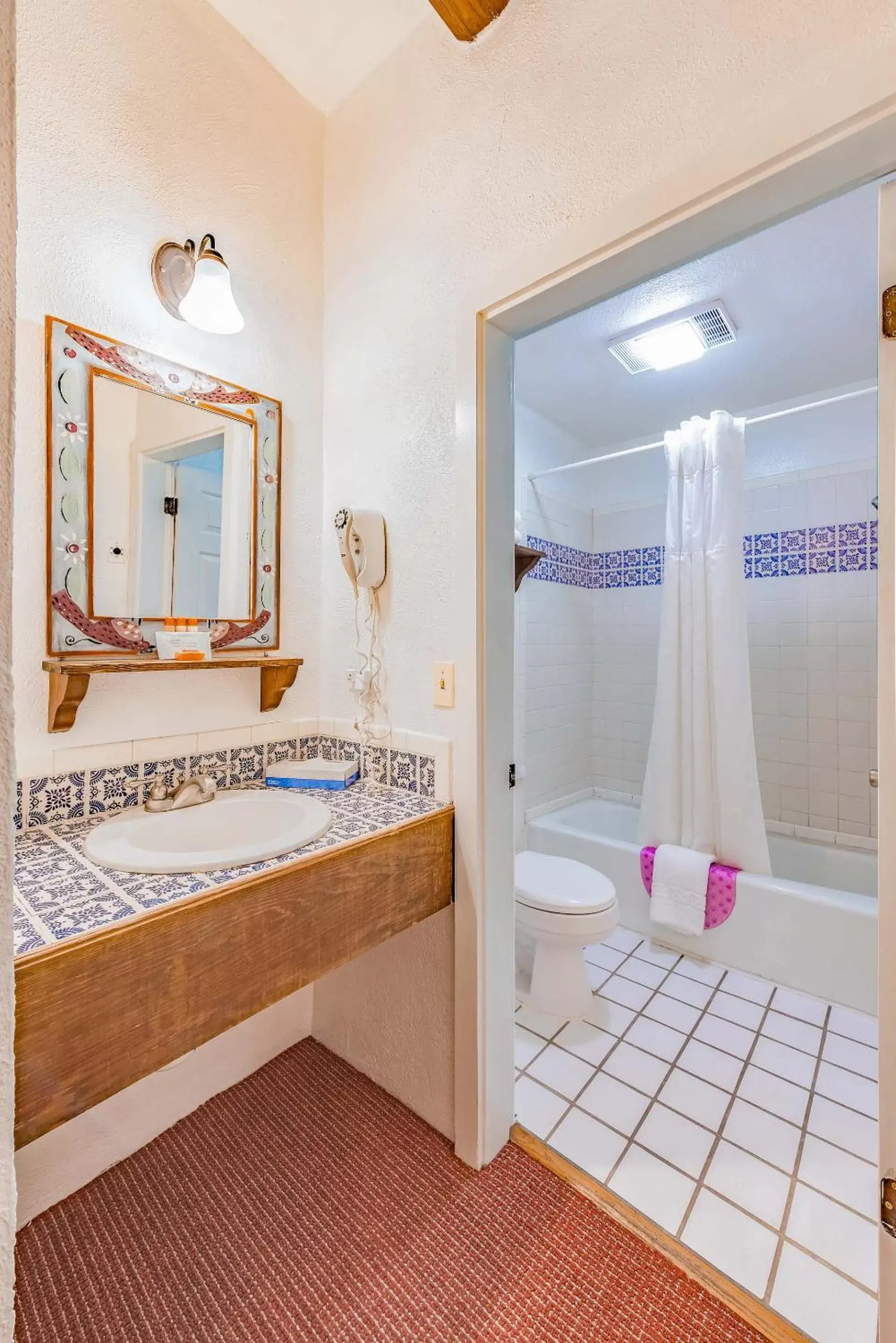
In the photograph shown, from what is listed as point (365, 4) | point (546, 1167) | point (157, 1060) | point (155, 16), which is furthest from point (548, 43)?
point (546, 1167)

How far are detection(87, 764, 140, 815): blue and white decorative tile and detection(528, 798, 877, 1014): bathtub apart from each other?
182cm

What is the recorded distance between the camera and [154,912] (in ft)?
2.89

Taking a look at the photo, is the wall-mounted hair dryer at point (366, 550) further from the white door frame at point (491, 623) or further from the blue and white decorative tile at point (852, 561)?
the blue and white decorative tile at point (852, 561)

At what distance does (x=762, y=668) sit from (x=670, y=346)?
5.00 ft

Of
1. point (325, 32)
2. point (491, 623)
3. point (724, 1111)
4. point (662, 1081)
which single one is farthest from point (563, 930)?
point (325, 32)

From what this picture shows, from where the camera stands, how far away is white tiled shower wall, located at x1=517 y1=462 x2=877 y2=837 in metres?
2.60

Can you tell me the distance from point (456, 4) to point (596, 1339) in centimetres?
261

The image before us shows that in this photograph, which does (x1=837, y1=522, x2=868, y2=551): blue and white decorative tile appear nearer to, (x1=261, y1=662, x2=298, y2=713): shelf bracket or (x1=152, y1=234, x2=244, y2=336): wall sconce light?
(x1=261, y1=662, x2=298, y2=713): shelf bracket

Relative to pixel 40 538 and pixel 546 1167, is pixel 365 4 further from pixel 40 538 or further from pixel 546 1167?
pixel 546 1167

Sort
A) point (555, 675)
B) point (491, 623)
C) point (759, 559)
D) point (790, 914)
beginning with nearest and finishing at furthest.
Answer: point (491, 623) → point (790, 914) → point (759, 559) → point (555, 675)

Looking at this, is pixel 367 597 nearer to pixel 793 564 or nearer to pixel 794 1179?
pixel 794 1179

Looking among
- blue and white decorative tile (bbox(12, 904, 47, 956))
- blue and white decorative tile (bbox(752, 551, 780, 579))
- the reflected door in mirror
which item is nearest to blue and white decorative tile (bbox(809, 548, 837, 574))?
blue and white decorative tile (bbox(752, 551, 780, 579))

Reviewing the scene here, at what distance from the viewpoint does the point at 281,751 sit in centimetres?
170

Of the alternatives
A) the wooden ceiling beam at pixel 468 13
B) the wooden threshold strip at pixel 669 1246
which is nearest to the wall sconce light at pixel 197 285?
the wooden ceiling beam at pixel 468 13
